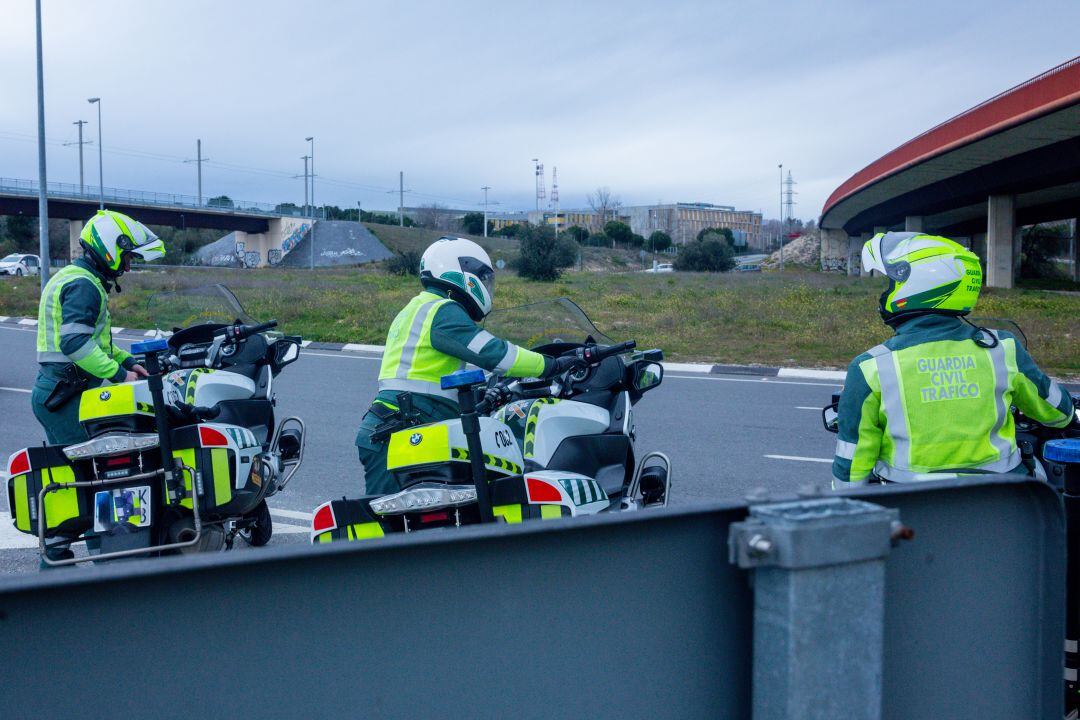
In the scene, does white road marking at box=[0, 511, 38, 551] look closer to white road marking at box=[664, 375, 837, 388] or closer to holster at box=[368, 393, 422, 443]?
holster at box=[368, 393, 422, 443]

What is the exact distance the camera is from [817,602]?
67.0 inches

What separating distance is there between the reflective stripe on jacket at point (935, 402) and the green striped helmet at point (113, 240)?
3465 millimetres

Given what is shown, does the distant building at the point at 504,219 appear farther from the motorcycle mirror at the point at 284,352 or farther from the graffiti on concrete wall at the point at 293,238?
the motorcycle mirror at the point at 284,352

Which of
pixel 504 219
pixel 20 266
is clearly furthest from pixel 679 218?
pixel 20 266

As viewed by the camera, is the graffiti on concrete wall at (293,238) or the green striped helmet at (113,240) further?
the graffiti on concrete wall at (293,238)

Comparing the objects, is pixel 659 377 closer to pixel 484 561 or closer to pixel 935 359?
pixel 935 359

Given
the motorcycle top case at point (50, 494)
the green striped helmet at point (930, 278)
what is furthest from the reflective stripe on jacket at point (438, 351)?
the motorcycle top case at point (50, 494)

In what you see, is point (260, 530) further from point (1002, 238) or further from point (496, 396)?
point (1002, 238)

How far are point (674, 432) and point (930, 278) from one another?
6.45 metres

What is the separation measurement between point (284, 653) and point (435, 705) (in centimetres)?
27

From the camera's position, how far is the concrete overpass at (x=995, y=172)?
22.4 meters

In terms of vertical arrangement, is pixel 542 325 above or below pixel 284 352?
above

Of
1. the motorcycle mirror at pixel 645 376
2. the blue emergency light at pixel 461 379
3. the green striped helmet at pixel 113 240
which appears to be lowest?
the motorcycle mirror at pixel 645 376

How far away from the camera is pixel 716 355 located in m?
16.4
